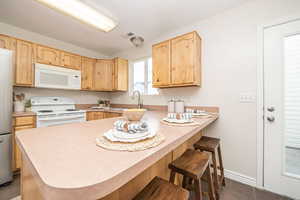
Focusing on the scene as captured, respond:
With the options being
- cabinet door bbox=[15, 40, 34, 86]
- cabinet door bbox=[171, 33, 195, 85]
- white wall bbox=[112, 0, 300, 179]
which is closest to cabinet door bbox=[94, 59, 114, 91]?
cabinet door bbox=[15, 40, 34, 86]

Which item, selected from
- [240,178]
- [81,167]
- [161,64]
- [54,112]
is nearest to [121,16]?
[161,64]

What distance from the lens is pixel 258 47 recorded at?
65.6 inches

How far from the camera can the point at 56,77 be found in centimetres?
263

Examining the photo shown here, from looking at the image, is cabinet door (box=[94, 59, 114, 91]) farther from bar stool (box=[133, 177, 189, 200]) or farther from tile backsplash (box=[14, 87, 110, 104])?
bar stool (box=[133, 177, 189, 200])

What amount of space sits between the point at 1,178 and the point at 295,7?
4248mm

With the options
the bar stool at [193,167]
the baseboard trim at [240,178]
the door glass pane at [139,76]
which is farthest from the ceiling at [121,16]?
the baseboard trim at [240,178]

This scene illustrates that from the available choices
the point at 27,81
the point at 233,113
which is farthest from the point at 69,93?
the point at 233,113

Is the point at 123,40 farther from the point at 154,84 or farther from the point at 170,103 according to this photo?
the point at 170,103

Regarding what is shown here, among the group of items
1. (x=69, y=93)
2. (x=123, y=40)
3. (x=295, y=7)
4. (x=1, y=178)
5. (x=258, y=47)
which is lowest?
(x=1, y=178)

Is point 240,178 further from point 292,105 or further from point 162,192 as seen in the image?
point 162,192

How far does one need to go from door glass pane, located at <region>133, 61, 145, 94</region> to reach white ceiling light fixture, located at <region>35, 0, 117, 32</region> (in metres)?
1.51

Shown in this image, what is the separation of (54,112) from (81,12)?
1813mm

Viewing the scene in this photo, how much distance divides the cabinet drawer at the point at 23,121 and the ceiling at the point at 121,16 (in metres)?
1.71

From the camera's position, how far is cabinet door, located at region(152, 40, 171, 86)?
7.30 feet
